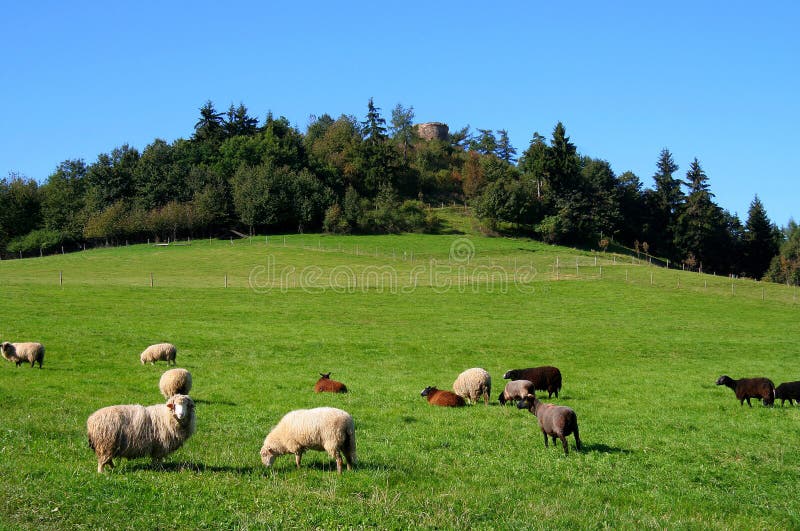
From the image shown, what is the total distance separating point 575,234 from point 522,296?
2355 inches

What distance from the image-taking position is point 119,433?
35.5 feet

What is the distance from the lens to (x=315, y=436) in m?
11.4

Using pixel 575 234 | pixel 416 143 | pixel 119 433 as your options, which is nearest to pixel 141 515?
pixel 119 433

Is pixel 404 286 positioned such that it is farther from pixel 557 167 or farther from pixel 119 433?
pixel 557 167

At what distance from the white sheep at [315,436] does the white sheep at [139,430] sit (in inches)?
61.7

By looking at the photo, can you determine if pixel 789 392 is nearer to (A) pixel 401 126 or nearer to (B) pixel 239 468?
(B) pixel 239 468

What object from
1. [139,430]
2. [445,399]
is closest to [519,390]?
[445,399]

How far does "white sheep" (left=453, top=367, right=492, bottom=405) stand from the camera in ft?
67.9

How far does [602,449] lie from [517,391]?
5284 millimetres

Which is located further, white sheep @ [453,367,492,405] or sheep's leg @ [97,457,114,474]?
white sheep @ [453,367,492,405]

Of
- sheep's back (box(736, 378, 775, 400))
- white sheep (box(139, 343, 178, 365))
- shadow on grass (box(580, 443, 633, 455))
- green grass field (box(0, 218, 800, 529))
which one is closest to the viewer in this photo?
green grass field (box(0, 218, 800, 529))

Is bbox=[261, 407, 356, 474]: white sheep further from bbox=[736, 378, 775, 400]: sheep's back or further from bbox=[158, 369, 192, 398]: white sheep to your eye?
bbox=[736, 378, 775, 400]: sheep's back

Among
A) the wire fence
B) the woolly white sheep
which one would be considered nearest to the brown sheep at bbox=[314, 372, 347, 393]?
the woolly white sheep

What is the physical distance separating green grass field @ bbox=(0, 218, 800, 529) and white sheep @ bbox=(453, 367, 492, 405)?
1.78 meters
